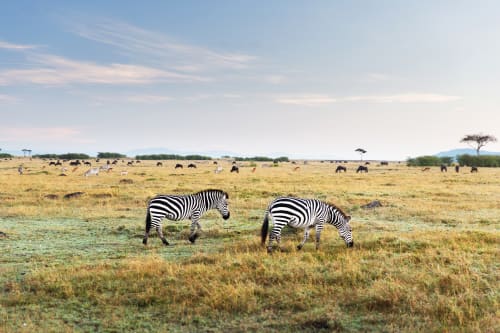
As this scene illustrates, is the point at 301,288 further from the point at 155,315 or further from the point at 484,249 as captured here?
the point at 484,249

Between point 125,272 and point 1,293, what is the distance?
2.64 metres

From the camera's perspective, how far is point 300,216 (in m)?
12.9

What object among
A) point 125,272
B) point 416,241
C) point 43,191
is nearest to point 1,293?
point 125,272

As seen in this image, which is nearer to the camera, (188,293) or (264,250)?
(188,293)

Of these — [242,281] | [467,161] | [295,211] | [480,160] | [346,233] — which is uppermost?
[480,160]

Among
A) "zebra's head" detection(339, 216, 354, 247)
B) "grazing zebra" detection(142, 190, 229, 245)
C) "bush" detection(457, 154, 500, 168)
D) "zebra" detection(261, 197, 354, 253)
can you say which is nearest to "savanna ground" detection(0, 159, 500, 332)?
"zebra's head" detection(339, 216, 354, 247)

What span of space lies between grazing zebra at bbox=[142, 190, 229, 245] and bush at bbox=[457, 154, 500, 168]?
96106 mm

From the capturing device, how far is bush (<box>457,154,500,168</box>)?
311 feet

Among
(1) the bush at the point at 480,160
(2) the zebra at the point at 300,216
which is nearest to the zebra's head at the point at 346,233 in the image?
(2) the zebra at the point at 300,216

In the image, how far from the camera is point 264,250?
1302 cm

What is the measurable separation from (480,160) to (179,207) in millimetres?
99810

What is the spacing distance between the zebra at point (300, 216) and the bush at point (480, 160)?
95.4 meters

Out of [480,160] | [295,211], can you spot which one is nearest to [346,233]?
[295,211]

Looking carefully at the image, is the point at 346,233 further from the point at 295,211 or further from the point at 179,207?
the point at 179,207
